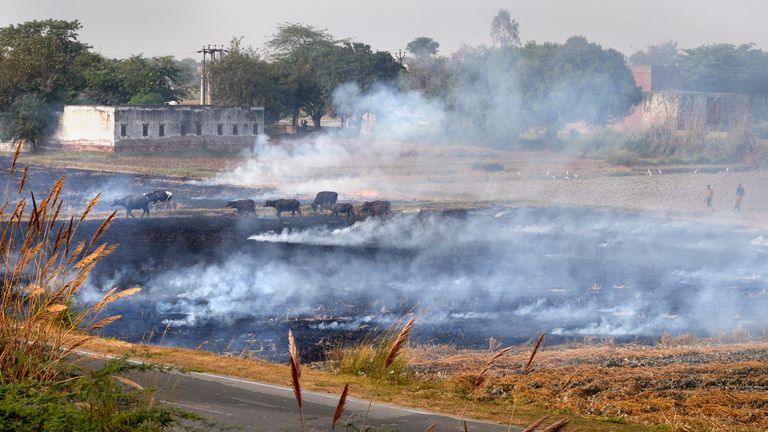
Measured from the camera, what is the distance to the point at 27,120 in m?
67.8

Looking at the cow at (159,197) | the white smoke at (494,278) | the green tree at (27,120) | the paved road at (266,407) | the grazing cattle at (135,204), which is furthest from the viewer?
the green tree at (27,120)

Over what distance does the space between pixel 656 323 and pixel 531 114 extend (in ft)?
149

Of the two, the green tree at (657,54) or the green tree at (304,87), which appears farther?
the green tree at (657,54)

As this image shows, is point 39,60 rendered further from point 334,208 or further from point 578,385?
point 578,385

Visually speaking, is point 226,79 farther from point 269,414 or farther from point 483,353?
point 269,414

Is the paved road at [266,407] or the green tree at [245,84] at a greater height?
the green tree at [245,84]

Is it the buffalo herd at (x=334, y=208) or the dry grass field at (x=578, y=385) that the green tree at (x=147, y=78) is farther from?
the dry grass field at (x=578, y=385)

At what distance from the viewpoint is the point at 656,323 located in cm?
2583

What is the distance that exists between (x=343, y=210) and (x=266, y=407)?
33060mm

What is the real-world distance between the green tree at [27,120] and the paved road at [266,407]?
187 feet

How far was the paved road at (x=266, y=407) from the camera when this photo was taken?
11922 mm

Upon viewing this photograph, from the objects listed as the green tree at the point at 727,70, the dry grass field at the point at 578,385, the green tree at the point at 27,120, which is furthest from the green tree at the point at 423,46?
the dry grass field at the point at 578,385

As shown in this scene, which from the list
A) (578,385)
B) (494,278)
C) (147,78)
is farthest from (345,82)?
(578,385)

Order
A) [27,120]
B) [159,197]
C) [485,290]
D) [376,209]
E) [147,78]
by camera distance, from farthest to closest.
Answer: [147,78], [27,120], [376,209], [159,197], [485,290]
